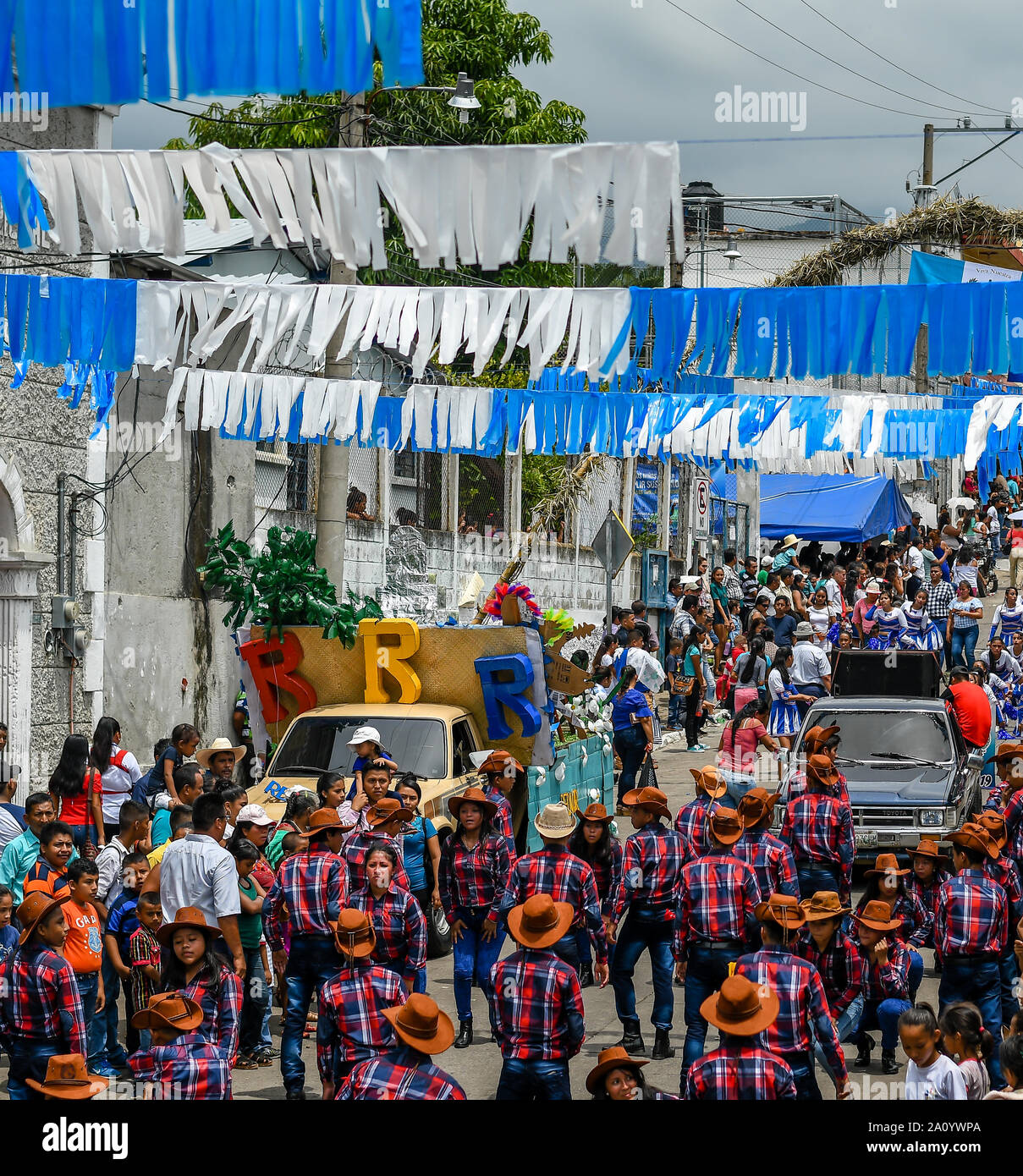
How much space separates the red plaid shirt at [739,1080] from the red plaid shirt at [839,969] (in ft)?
8.56

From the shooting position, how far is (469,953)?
9930 mm

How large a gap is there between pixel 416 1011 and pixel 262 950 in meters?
3.93

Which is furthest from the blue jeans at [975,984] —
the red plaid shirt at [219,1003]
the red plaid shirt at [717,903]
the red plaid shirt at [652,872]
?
the red plaid shirt at [219,1003]

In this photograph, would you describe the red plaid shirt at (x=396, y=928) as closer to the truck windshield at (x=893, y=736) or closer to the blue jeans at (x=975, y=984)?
the blue jeans at (x=975, y=984)

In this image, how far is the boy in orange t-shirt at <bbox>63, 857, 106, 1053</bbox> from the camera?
26.8ft

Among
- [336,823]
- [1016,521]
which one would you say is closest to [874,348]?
[336,823]

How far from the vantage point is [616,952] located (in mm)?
9695

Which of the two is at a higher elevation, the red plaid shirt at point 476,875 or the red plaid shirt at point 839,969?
the red plaid shirt at point 476,875

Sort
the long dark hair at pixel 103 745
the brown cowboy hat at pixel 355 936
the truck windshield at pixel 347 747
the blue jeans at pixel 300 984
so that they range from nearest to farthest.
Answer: the brown cowboy hat at pixel 355 936 → the blue jeans at pixel 300 984 → the long dark hair at pixel 103 745 → the truck windshield at pixel 347 747

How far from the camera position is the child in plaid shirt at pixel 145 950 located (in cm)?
870

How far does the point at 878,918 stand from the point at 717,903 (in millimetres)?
938

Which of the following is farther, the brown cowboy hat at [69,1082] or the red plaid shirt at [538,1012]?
the red plaid shirt at [538,1012]

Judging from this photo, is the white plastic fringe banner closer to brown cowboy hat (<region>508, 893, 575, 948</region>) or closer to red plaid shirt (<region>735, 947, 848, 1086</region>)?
brown cowboy hat (<region>508, 893, 575, 948</region>)
